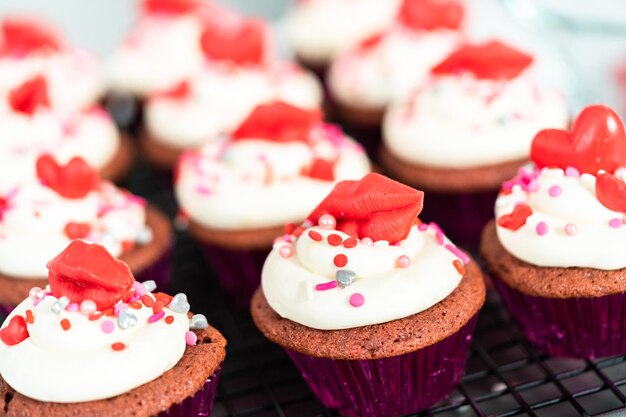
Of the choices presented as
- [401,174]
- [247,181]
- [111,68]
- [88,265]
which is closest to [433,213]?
[401,174]

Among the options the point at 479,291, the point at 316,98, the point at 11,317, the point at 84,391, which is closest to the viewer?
the point at 84,391

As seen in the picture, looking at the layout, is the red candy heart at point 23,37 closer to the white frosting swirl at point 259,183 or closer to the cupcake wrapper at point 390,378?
the white frosting swirl at point 259,183

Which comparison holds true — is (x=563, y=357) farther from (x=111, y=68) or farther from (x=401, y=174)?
(x=111, y=68)

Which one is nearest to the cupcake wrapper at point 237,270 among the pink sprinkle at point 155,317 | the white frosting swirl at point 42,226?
the white frosting swirl at point 42,226

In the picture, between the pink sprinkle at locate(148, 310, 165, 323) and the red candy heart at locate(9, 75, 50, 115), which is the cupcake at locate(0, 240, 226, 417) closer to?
the pink sprinkle at locate(148, 310, 165, 323)

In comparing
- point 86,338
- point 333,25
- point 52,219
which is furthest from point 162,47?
point 86,338
